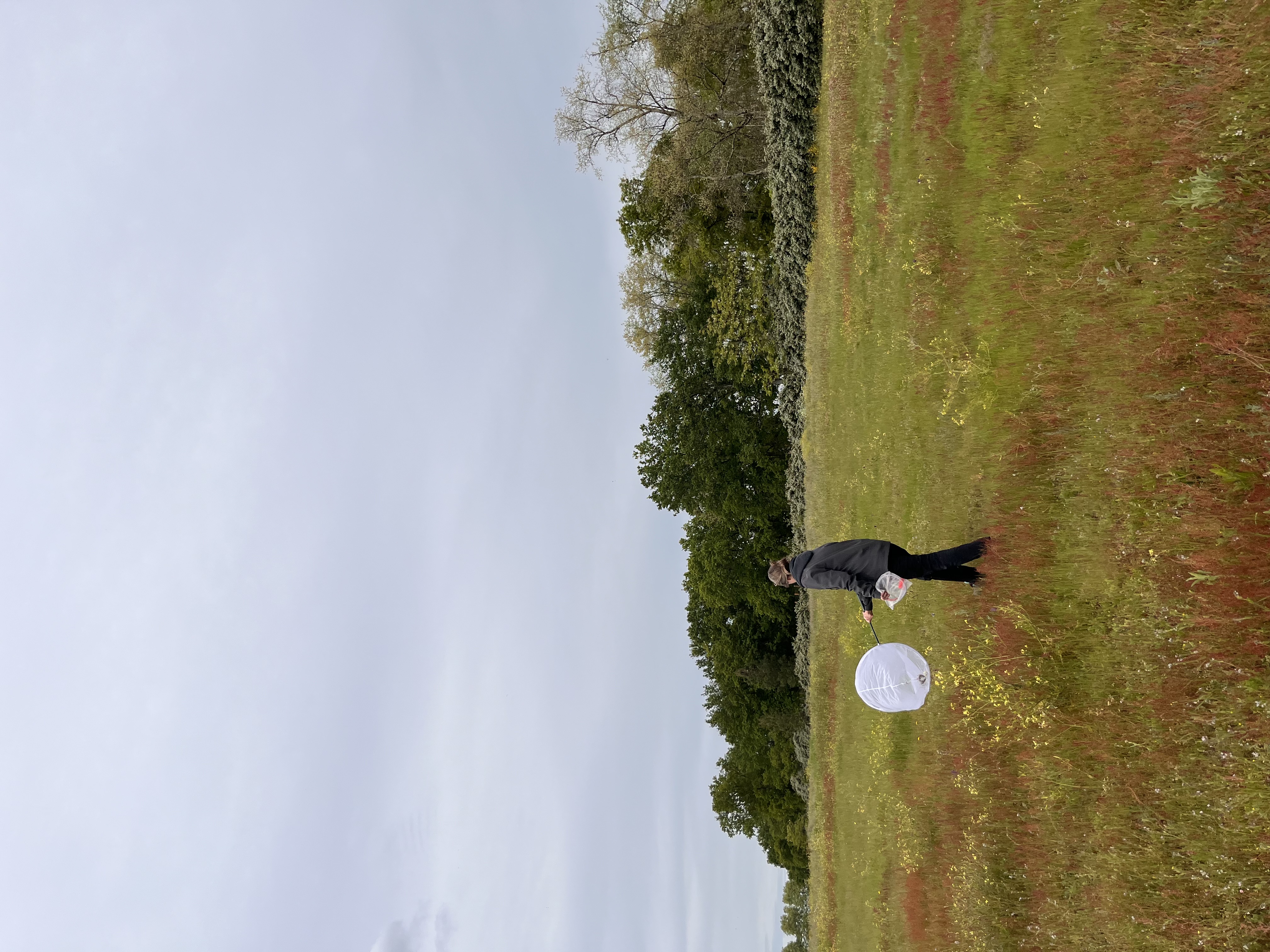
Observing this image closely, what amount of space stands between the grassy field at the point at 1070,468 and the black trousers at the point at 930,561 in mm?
1078

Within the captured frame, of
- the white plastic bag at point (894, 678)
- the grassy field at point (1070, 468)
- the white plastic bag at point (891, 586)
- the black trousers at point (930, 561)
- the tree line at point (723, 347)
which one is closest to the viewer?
the grassy field at point (1070, 468)

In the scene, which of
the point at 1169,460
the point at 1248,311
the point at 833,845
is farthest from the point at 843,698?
the point at 1248,311

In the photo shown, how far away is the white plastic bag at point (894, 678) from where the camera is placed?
8.86 metres

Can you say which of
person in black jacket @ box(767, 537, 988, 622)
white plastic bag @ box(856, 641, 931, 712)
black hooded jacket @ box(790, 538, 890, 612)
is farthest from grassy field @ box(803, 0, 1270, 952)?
black hooded jacket @ box(790, 538, 890, 612)

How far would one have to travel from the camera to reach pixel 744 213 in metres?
27.8

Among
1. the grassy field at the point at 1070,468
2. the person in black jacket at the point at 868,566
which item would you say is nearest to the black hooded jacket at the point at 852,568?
the person in black jacket at the point at 868,566

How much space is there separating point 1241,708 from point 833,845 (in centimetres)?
1203

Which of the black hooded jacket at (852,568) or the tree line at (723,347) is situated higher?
the tree line at (723,347)

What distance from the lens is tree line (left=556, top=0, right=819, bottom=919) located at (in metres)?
26.0

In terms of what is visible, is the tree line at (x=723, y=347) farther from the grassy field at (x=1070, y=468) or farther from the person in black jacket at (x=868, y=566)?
the person in black jacket at (x=868, y=566)

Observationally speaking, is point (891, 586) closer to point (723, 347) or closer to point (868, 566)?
point (868, 566)

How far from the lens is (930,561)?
31.6 ft

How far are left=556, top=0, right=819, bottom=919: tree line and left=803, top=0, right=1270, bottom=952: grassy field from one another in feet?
22.0

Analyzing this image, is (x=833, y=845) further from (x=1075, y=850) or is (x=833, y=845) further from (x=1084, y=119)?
(x=1084, y=119)
